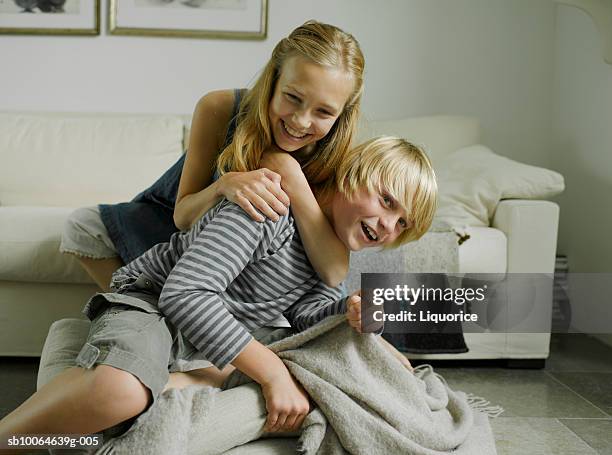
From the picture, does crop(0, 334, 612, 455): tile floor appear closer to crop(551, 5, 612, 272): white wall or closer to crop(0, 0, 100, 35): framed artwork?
crop(551, 5, 612, 272): white wall

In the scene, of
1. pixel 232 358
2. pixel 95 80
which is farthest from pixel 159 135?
pixel 232 358

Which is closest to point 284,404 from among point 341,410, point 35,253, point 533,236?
point 341,410

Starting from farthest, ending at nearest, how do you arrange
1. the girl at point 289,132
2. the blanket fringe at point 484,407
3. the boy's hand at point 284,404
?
the blanket fringe at point 484,407 < the girl at point 289,132 < the boy's hand at point 284,404

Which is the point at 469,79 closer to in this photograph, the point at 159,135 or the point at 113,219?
the point at 159,135

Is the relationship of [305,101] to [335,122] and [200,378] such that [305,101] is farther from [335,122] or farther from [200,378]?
[200,378]

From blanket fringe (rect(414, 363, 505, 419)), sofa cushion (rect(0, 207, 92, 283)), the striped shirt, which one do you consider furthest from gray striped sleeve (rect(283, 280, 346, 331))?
sofa cushion (rect(0, 207, 92, 283))

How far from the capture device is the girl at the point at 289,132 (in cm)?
128

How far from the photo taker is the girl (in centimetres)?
128

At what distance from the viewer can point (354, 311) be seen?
118 cm

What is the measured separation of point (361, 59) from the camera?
1361 millimetres

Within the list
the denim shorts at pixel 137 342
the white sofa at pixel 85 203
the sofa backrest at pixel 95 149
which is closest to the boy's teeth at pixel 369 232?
the denim shorts at pixel 137 342

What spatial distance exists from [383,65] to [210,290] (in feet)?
6.98

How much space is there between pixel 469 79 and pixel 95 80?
151cm

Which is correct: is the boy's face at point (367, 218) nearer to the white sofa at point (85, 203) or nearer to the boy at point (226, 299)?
the boy at point (226, 299)
